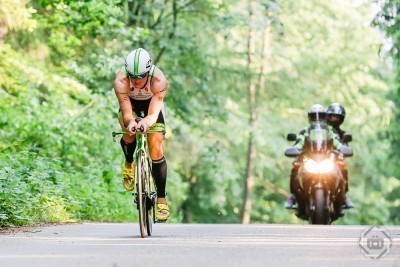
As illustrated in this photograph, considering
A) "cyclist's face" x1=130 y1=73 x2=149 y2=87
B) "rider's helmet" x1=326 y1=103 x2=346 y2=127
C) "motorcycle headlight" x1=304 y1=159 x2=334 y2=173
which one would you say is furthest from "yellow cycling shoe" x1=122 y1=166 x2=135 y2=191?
"rider's helmet" x1=326 y1=103 x2=346 y2=127

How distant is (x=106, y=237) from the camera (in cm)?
1133

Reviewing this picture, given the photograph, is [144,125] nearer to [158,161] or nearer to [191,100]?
[158,161]

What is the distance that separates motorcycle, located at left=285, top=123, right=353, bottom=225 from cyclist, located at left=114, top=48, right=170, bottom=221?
551cm

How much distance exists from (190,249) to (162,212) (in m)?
2.49

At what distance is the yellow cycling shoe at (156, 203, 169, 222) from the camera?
459 inches

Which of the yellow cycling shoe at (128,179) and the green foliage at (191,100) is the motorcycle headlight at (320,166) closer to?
the green foliage at (191,100)

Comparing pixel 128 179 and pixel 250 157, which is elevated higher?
pixel 128 179

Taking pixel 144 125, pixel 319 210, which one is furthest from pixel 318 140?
pixel 144 125

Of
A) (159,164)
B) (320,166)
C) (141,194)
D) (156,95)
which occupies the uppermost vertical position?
(156,95)

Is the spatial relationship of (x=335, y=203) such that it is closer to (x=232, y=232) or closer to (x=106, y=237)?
(x=232, y=232)

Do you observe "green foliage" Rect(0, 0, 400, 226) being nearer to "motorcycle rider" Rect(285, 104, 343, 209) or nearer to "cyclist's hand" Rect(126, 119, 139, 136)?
"cyclist's hand" Rect(126, 119, 139, 136)

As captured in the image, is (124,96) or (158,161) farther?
(158,161)

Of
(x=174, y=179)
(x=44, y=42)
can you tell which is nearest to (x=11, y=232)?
(x=44, y=42)

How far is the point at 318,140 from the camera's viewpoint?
56.8 ft
